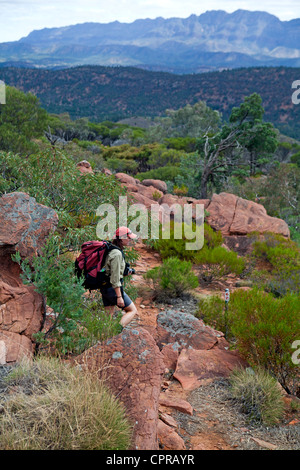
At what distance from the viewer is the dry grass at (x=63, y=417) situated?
8.96 ft

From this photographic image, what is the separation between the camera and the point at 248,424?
12.3 feet

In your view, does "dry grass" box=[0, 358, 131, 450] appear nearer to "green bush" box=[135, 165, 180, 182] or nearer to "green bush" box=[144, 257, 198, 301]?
"green bush" box=[144, 257, 198, 301]

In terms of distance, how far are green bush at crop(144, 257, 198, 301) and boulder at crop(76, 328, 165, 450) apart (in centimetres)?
352

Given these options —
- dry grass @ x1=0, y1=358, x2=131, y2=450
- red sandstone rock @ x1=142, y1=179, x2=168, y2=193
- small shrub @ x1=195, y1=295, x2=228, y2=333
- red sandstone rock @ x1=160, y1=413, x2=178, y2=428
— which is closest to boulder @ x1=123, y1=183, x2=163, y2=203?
red sandstone rock @ x1=142, y1=179, x2=168, y2=193

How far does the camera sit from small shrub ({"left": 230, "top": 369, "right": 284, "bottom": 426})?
12.6 ft

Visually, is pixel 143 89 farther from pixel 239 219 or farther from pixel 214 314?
pixel 214 314

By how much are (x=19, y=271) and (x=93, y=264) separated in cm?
86

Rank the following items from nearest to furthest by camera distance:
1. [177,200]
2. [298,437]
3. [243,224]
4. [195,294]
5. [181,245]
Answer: [298,437] < [195,294] < [181,245] < [243,224] < [177,200]

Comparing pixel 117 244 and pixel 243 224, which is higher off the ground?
pixel 117 244

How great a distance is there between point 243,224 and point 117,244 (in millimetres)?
8837

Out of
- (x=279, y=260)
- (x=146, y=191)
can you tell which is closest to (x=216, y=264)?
→ (x=279, y=260)

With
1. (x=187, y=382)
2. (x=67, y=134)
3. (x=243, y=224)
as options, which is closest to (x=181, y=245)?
(x=243, y=224)

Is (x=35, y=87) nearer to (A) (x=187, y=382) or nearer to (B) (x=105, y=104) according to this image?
(B) (x=105, y=104)

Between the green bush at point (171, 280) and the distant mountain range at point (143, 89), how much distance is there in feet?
269
